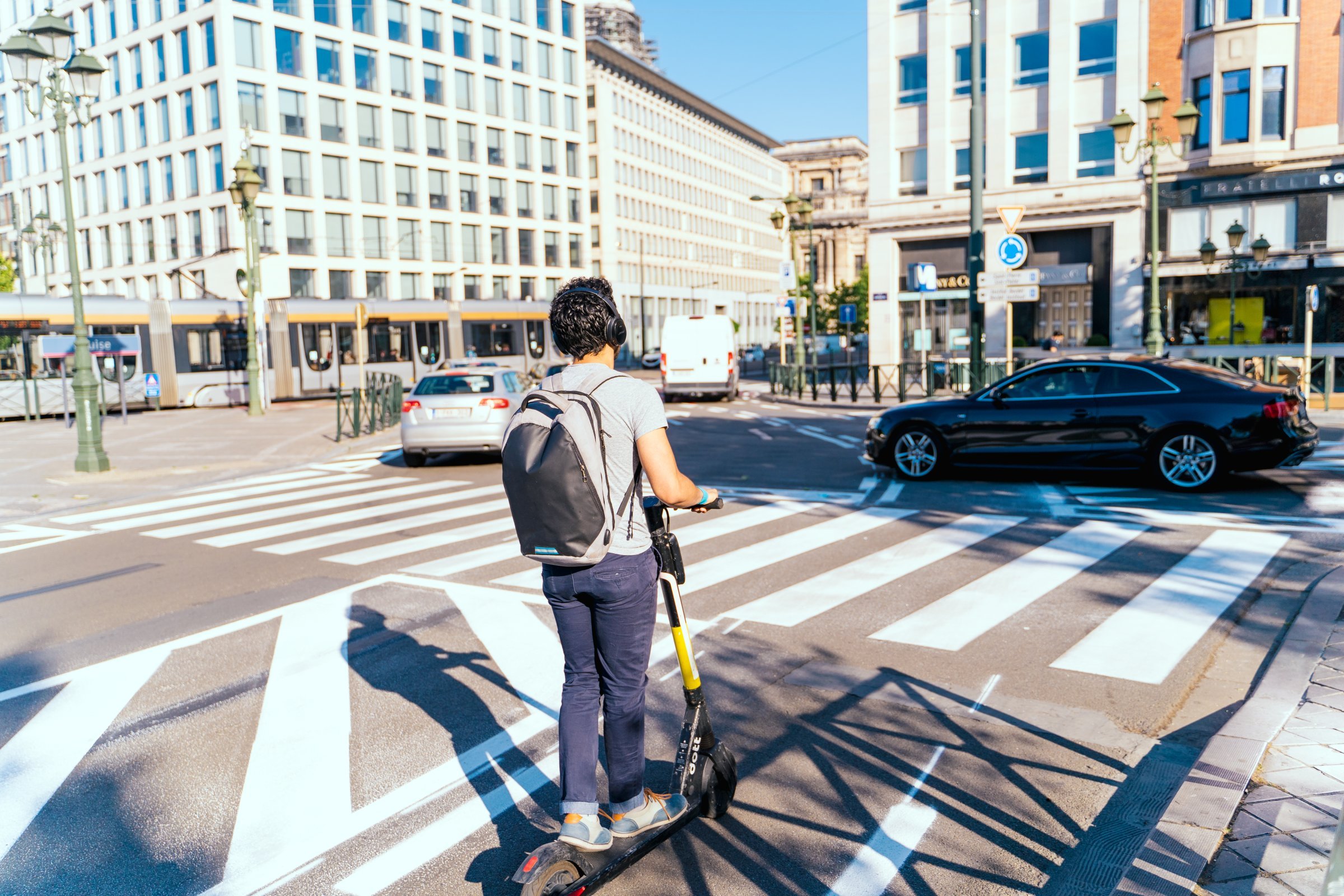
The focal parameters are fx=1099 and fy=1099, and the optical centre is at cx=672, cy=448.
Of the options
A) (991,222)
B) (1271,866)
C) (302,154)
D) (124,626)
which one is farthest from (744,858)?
(302,154)

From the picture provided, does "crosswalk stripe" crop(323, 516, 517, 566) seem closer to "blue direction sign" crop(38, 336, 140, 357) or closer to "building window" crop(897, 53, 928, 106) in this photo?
"blue direction sign" crop(38, 336, 140, 357)

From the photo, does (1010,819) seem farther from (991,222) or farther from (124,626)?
(991,222)

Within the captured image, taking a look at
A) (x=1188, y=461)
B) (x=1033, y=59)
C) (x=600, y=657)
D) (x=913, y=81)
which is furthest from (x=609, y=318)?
(x=913, y=81)

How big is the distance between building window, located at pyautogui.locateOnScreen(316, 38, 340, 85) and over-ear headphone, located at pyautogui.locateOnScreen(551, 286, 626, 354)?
207ft

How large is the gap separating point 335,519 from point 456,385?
4.78 m

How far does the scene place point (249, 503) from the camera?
1250cm

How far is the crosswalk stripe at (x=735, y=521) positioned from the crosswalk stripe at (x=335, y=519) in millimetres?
2193

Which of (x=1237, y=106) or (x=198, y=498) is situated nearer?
(x=198, y=498)

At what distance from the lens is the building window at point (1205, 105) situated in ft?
105

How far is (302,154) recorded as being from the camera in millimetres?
59562

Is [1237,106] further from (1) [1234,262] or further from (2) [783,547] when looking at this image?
(2) [783,547]

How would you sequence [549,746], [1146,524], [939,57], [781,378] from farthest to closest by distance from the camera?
[939,57]
[781,378]
[1146,524]
[549,746]

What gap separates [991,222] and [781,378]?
9.70 m

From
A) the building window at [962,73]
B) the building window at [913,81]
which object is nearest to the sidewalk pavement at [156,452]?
the building window at [913,81]
